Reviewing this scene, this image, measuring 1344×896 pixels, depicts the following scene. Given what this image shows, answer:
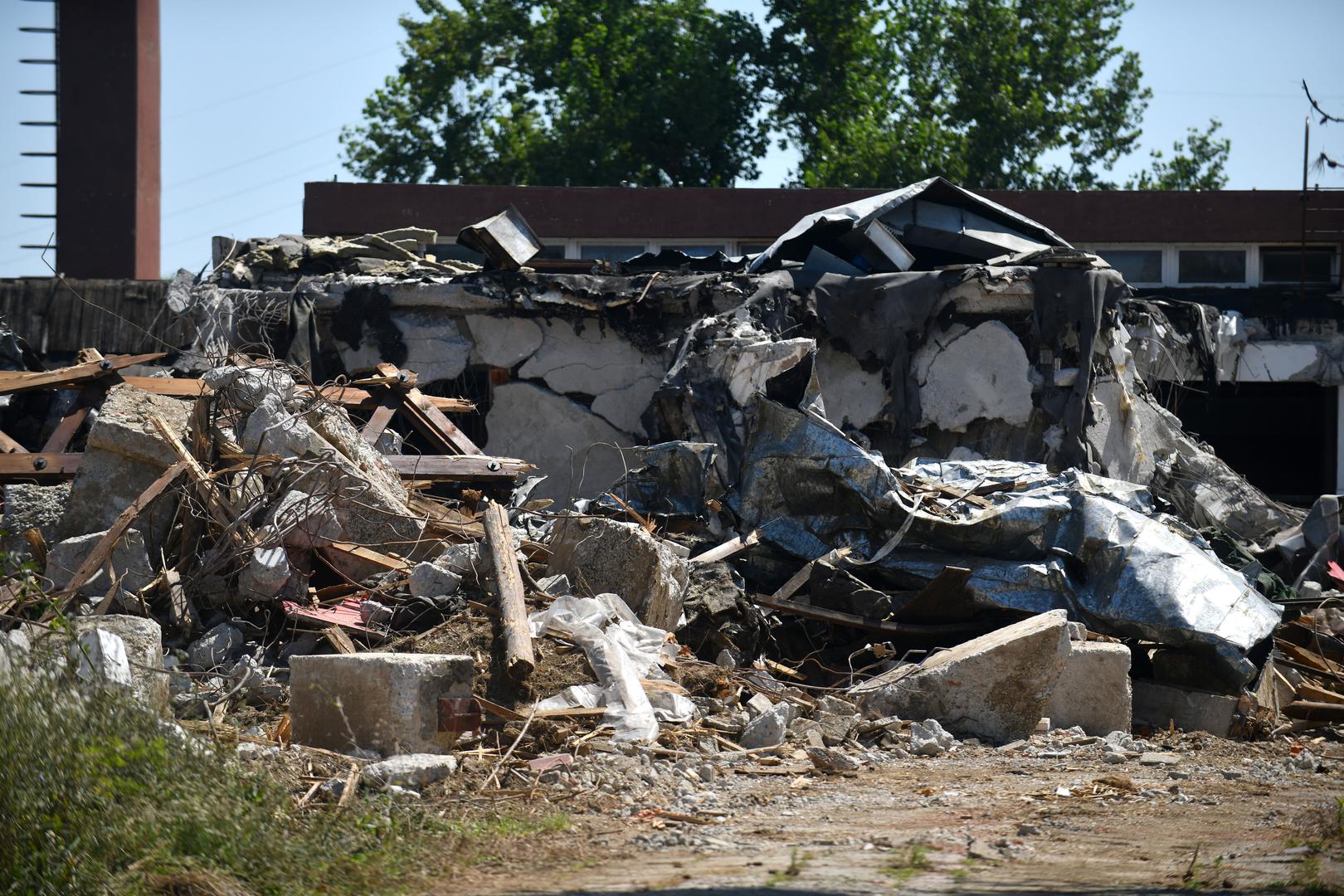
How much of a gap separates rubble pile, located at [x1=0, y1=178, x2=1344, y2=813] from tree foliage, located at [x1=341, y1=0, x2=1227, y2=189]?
1783 centimetres

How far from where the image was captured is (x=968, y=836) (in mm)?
4465

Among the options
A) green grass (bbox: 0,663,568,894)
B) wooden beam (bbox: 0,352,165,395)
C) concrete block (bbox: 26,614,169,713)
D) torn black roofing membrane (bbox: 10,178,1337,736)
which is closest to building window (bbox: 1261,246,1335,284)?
torn black roofing membrane (bbox: 10,178,1337,736)

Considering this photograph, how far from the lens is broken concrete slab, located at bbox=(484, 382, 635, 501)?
1009 cm

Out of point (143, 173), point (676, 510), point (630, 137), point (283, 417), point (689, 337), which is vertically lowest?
point (676, 510)

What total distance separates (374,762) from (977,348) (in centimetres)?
639

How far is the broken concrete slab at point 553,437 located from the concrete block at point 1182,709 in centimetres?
436

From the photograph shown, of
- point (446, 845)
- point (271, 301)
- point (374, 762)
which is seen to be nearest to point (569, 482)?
point (271, 301)

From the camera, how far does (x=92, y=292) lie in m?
11.9

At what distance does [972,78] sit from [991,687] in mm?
26141

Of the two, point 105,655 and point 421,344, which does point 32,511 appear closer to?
point 105,655

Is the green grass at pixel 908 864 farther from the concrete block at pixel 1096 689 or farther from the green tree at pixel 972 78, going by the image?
the green tree at pixel 972 78

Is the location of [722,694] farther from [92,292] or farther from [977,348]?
[92,292]

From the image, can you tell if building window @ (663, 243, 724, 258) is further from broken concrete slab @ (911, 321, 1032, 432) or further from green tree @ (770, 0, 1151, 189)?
green tree @ (770, 0, 1151, 189)

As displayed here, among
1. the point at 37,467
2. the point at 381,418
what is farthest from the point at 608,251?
the point at 37,467
